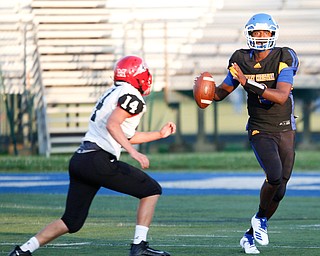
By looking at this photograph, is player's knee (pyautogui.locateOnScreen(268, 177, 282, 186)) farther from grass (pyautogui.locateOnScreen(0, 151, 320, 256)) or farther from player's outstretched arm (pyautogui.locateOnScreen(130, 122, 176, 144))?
player's outstretched arm (pyautogui.locateOnScreen(130, 122, 176, 144))

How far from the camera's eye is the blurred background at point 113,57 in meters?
20.5

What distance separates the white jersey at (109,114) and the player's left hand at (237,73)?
107 centimetres

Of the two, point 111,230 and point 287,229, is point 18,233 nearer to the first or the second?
point 111,230

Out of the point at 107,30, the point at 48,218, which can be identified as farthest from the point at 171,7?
the point at 48,218

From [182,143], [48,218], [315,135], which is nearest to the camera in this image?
[48,218]

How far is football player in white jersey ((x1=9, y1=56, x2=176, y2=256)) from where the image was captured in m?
6.91

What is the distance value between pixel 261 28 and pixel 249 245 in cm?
171

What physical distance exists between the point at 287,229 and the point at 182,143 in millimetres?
11997

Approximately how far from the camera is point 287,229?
30.9 feet

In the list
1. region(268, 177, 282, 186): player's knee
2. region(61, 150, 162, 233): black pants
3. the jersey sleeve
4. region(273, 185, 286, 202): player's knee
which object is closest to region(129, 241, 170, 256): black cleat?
region(61, 150, 162, 233): black pants

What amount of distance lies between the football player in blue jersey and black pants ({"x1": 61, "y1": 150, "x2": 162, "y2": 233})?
4.11ft

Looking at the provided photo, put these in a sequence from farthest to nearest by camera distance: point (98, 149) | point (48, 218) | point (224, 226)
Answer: point (48, 218) → point (224, 226) → point (98, 149)

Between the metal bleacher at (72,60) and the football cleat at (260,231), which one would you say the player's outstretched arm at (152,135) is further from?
the metal bleacher at (72,60)

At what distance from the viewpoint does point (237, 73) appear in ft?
25.8
